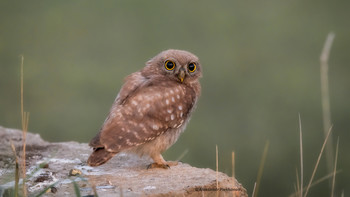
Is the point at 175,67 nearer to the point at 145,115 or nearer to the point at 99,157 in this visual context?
the point at 145,115

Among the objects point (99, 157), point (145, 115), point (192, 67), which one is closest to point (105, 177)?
point (99, 157)

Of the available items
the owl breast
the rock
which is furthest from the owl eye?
the rock

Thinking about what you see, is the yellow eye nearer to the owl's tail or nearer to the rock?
the rock

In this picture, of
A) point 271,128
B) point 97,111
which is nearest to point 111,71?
point 97,111

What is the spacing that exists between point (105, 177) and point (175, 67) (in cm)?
122

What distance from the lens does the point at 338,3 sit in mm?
11836

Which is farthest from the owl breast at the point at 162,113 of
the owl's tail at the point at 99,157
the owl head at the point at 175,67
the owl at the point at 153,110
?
the owl's tail at the point at 99,157

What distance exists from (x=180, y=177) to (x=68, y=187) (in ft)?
2.55

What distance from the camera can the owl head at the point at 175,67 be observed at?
5371 millimetres

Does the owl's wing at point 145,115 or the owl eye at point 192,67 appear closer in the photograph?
the owl's wing at point 145,115

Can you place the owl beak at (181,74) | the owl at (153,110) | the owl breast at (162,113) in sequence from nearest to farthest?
the owl at (153,110) → the owl breast at (162,113) → the owl beak at (181,74)

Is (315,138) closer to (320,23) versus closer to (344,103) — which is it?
(344,103)

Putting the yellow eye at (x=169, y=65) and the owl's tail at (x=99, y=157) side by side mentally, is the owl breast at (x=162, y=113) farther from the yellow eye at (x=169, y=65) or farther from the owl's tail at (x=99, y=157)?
the owl's tail at (x=99, y=157)

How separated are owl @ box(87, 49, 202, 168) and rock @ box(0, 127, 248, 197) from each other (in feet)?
0.50
